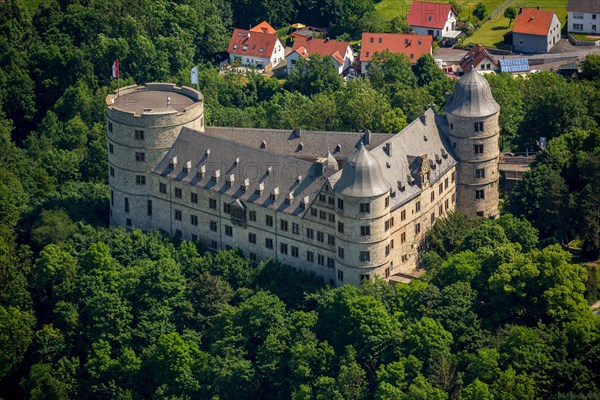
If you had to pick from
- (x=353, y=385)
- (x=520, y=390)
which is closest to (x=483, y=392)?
(x=520, y=390)

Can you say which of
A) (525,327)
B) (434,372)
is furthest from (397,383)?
(525,327)

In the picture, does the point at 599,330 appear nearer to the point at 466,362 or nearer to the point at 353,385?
the point at 466,362

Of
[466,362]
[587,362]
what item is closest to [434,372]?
[466,362]

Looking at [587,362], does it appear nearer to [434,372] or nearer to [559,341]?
[559,341]

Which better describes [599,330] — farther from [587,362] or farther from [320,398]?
[320,398]

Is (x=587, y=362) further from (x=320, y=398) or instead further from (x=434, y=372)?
(x=320, y=398)

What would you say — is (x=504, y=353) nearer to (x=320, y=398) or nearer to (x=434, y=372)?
(x=434, y=372)
